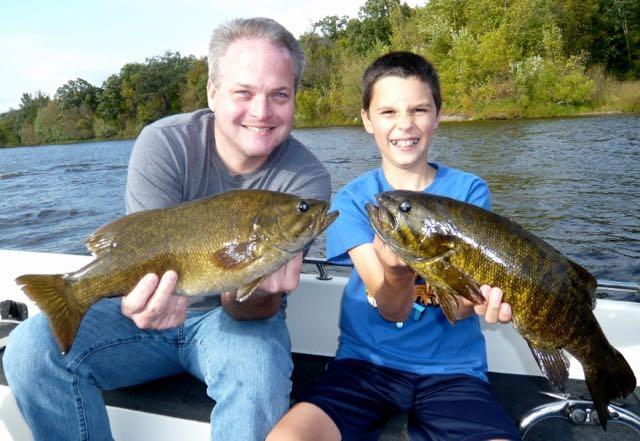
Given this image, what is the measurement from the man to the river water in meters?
6.24

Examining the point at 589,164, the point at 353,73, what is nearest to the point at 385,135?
the point at 589,164

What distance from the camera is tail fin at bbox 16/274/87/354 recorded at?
2205 millimetres

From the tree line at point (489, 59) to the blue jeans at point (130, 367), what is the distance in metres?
39.9

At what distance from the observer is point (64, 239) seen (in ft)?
39.3

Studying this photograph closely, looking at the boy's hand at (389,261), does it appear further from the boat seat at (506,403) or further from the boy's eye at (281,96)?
the boy's eye at (281,96)

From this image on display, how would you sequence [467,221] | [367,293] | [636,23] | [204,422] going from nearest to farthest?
[467,221], [204,422], [367,293], [636,23]

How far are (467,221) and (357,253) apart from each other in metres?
0.80

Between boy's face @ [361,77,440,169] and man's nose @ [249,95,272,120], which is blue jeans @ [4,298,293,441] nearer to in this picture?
man's nose @ [249,95,272,120]

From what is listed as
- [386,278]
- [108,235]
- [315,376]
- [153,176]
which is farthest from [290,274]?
[315,376]

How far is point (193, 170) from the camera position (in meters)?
2.99

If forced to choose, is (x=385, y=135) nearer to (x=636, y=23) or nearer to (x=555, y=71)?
(x=555, y=71)

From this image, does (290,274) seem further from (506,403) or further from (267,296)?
(506,403)

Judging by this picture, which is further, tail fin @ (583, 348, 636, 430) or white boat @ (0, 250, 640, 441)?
white boat @ (0, 250, 640, 441)

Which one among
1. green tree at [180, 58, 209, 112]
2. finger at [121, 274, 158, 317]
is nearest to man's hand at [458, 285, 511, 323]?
finger at [121, 274, 158, 317]
